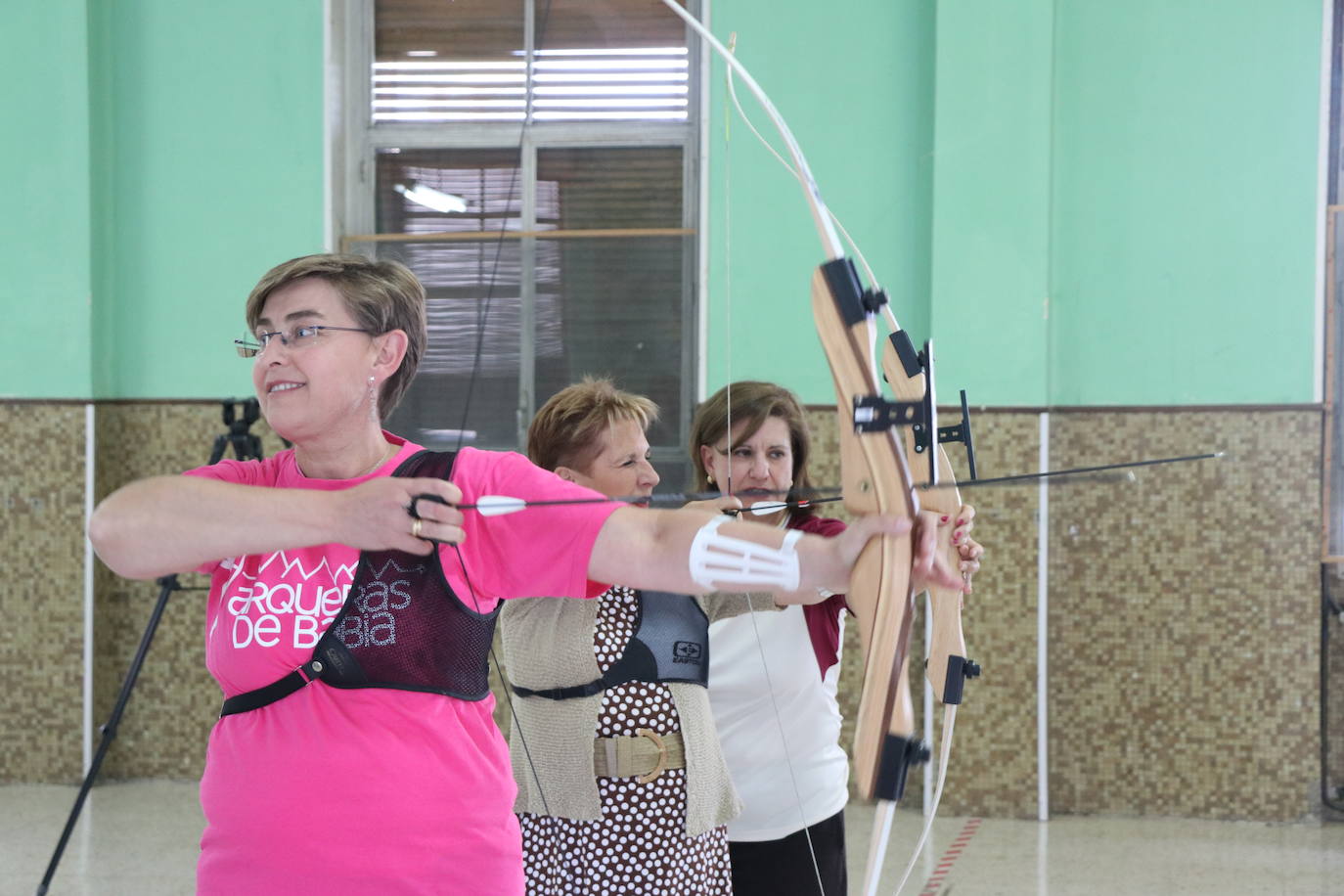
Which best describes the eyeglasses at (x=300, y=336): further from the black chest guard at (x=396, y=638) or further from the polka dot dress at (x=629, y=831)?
the polka dot dress at (x=629, y=831)

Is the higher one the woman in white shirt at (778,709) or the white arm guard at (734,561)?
the white arm guard at (734,561)

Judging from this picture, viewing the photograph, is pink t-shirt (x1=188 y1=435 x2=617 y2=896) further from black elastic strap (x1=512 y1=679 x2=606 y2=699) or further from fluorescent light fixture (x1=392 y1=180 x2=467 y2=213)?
fluorescent light fixture (x1=392 y1=180 x2=467 y2=213)

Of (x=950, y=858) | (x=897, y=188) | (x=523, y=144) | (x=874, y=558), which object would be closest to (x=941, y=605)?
(x=874, y=558)

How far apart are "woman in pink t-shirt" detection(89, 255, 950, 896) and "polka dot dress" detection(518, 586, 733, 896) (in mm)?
332

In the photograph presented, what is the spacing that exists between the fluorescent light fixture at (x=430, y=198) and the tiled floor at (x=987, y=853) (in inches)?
71.6

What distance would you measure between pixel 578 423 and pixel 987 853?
6.51ft

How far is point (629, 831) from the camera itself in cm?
132

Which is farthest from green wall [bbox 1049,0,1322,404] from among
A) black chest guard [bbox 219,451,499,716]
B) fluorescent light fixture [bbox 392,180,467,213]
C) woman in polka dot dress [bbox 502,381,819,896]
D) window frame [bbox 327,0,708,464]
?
black chest guard [bbox 219,451,499,716]

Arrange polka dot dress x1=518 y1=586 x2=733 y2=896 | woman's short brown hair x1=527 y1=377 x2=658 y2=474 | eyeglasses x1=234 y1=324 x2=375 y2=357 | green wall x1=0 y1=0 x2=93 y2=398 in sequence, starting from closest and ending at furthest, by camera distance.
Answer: eyeglasses x1=234 y1=324 x2=375 y2=357, polka dot dress x1=518 y1=586 x2=733 y2=896, woman's short brown hair x1=527 y1=377 x2=658 y2=474, green wall x1=0 y1=0 x2=93 y2=398

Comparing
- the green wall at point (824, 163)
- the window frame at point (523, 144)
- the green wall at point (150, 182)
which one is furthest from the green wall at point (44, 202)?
the green wall at point (824, 163)

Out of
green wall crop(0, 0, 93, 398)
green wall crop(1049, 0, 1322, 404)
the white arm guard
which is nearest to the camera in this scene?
the white arm guard

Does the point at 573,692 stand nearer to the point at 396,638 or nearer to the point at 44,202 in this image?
the point at 396,638

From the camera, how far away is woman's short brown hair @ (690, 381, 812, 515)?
5.46 feet

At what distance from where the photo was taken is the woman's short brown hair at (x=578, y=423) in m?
1.47
